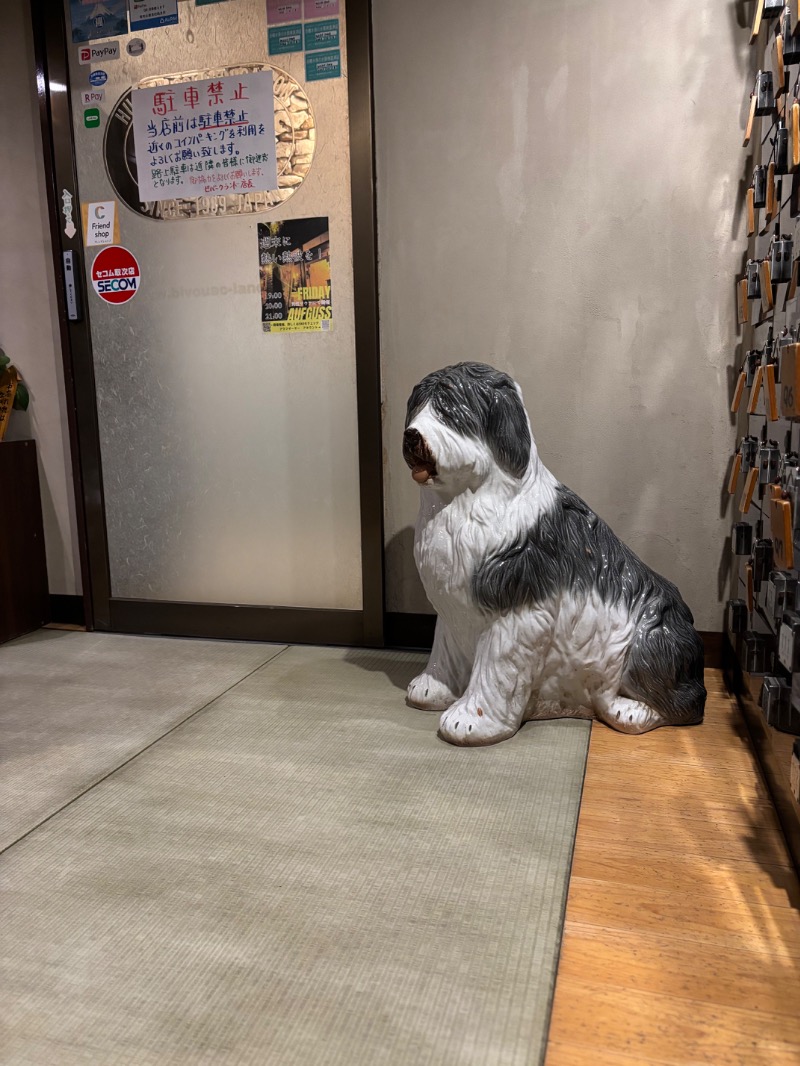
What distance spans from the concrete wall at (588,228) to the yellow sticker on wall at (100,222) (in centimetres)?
100

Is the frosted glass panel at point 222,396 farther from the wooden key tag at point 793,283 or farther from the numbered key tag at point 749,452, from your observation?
the wooden key tag at point 793,283

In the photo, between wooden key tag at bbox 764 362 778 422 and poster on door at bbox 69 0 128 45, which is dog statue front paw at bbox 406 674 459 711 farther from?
poster on door at bbox 69 0 128 45

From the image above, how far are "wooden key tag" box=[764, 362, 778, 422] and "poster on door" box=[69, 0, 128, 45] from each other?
95.0 inches

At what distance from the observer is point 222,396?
2869 millimetres

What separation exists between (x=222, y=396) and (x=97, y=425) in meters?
0.52

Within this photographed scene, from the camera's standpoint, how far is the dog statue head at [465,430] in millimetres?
1906

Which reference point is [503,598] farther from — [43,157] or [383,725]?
[43,157]

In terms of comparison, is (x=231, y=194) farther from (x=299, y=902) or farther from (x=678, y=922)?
(x=678, y=922)

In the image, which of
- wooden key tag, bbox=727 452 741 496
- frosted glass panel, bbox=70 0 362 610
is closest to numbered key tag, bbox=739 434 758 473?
wooden key tag, bbox=727 452 741 496

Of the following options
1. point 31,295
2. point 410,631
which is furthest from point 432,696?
point 31,295

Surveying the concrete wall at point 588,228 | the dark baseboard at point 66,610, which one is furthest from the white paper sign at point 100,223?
the dark baseboard at point 66,610

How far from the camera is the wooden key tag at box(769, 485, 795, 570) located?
4.51 ft

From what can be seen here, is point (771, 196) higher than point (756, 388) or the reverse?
higher

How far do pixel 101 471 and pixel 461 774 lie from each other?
1.90 m
